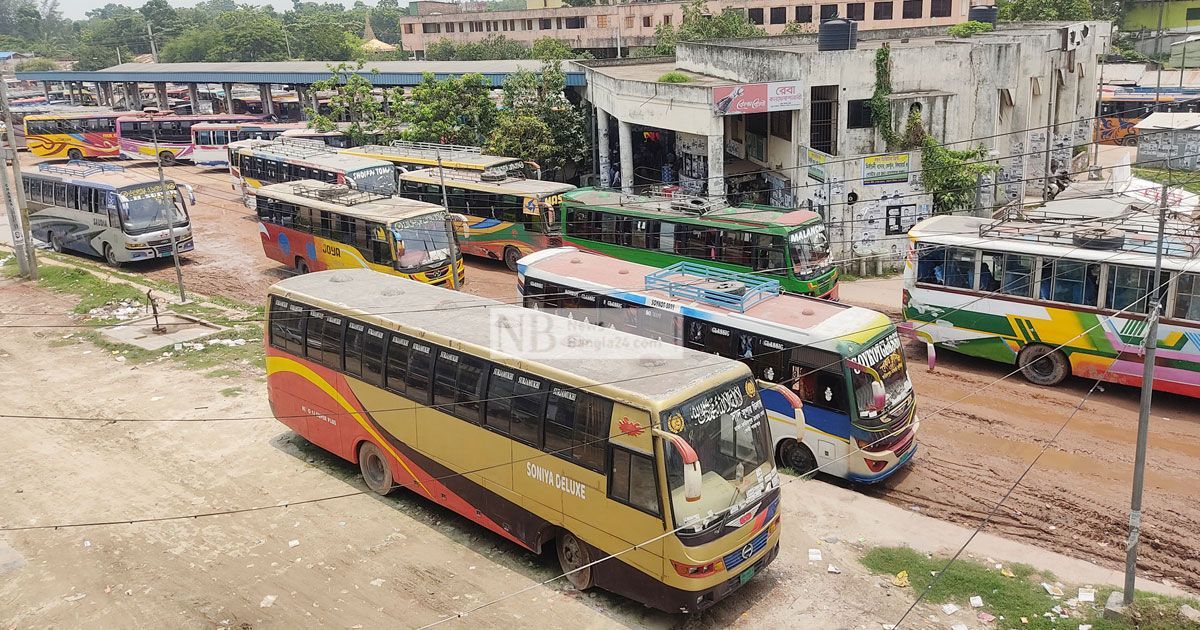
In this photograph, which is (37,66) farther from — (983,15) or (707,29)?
(983,15)

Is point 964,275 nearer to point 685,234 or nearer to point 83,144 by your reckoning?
point 685,234

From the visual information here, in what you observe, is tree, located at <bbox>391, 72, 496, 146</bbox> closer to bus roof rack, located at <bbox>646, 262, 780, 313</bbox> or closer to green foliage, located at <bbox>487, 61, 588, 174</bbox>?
green foliage, located at <bbox>487, 61, 588, 174</bbox>

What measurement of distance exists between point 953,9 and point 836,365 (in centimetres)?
5441

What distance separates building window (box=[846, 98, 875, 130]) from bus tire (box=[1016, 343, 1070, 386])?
11545mm

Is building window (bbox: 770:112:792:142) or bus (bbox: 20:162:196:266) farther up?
building window (bbox: 770:112:792:142)

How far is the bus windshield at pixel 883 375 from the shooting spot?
1225 cm

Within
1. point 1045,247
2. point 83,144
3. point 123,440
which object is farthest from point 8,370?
point 83,144

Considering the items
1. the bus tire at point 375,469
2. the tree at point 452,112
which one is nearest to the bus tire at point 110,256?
the tree at point 452,112

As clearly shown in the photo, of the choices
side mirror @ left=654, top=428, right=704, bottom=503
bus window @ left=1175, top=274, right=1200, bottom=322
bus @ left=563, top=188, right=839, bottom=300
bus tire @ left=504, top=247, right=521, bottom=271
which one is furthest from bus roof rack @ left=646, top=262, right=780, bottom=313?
bus tire @ left=504, top=247, right=521, bottom=271

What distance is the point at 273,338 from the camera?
13750 mm

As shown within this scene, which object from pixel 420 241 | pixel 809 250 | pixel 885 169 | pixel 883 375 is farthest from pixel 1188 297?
pixel 420 241

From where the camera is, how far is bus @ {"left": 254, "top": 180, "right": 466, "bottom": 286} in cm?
2119

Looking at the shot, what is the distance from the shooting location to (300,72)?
5134 cm

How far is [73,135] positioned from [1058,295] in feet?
163
